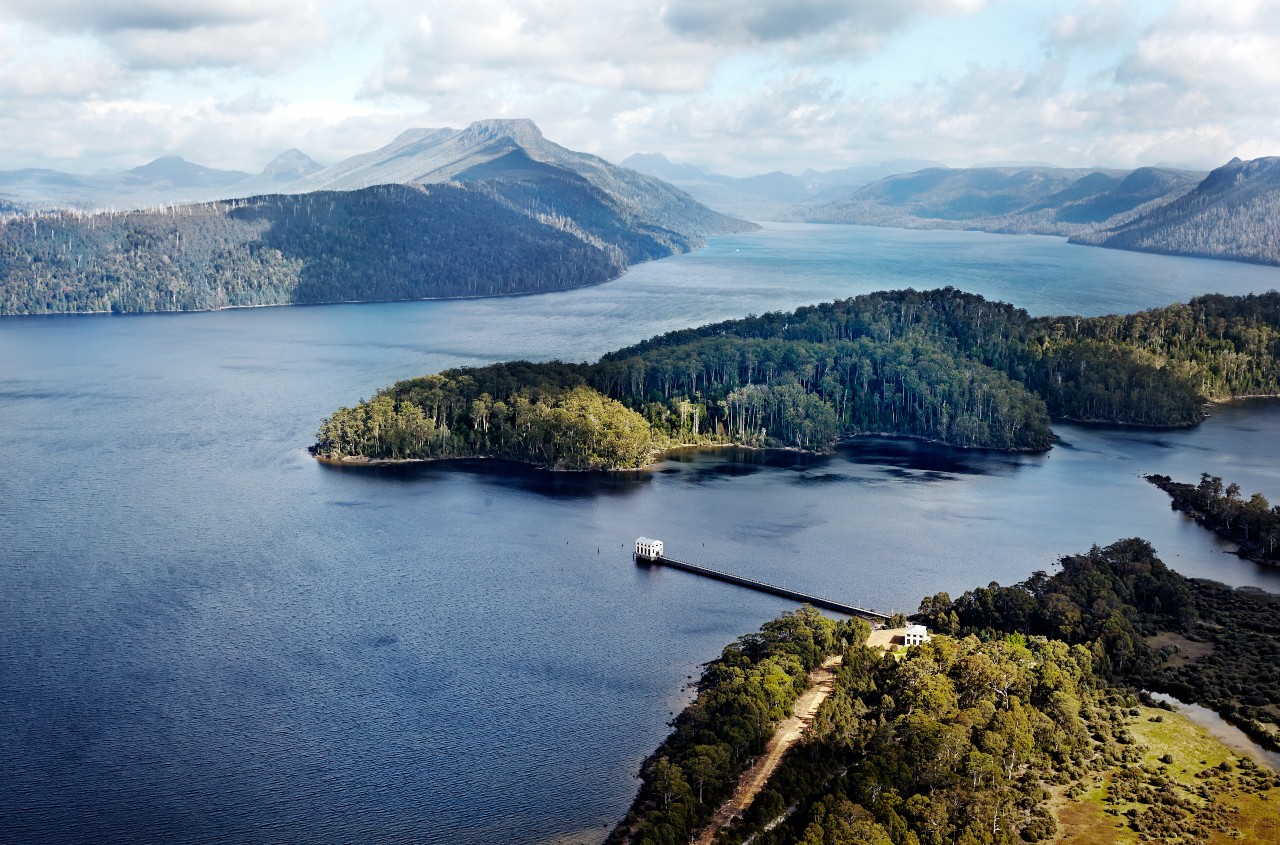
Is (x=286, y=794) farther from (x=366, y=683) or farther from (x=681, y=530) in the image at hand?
(x=681, y=530)

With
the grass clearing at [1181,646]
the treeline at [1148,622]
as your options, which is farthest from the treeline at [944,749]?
the grass clearing at [1181,646]

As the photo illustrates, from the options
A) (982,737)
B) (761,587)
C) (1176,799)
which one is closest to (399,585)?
(761,587)

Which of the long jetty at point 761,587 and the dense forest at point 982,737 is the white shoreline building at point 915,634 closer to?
the dense forest at point 982,737

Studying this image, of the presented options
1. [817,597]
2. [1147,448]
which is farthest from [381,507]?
[1147,448]

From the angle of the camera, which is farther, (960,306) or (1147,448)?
(960,306)

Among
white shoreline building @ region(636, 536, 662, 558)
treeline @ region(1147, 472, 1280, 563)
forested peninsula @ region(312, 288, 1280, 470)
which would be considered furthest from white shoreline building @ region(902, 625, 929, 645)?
forested peninsula @ region(312, 288, 1280, 470)

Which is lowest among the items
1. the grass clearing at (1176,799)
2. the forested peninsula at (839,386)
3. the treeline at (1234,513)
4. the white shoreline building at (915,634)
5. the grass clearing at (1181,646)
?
the grass clearing at (1176,799)

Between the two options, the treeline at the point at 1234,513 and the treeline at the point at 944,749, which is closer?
the treeline at the point at 944,749
